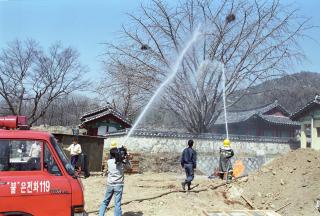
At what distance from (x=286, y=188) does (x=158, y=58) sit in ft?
60.2

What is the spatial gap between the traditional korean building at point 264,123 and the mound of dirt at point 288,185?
89.0ft

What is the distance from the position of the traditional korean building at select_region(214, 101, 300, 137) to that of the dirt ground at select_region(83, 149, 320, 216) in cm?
2738

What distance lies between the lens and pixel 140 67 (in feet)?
97.5

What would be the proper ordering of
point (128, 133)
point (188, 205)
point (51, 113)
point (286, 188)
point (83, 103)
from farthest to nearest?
1. point (83, 103)
2. point (51, 113)
3. point (128, 133)
4. point (286, 188)
5. point (188, 205)

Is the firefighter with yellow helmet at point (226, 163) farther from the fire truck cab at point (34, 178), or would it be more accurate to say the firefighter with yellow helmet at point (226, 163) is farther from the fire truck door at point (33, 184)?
the fire truck door at point (33, 184)

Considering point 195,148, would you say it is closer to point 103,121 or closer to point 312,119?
point 103,121

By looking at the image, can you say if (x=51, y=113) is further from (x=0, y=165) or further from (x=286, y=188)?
(x=0, y=165)

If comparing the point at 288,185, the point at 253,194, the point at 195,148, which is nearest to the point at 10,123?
the point at 253,194

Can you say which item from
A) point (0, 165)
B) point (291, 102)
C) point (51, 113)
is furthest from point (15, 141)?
point (291, 102)

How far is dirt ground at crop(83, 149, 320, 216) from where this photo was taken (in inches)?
447

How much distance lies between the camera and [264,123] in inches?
1635

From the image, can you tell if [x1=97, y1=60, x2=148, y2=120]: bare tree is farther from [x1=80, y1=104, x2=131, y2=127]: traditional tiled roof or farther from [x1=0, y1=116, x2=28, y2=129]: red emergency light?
[x1=0, y1=116, x2=28, y2=129]: red emergency light

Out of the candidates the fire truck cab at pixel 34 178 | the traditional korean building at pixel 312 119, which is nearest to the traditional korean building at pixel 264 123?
the traditional korean building at pixel 312 119

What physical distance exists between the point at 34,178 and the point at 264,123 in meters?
36.9
